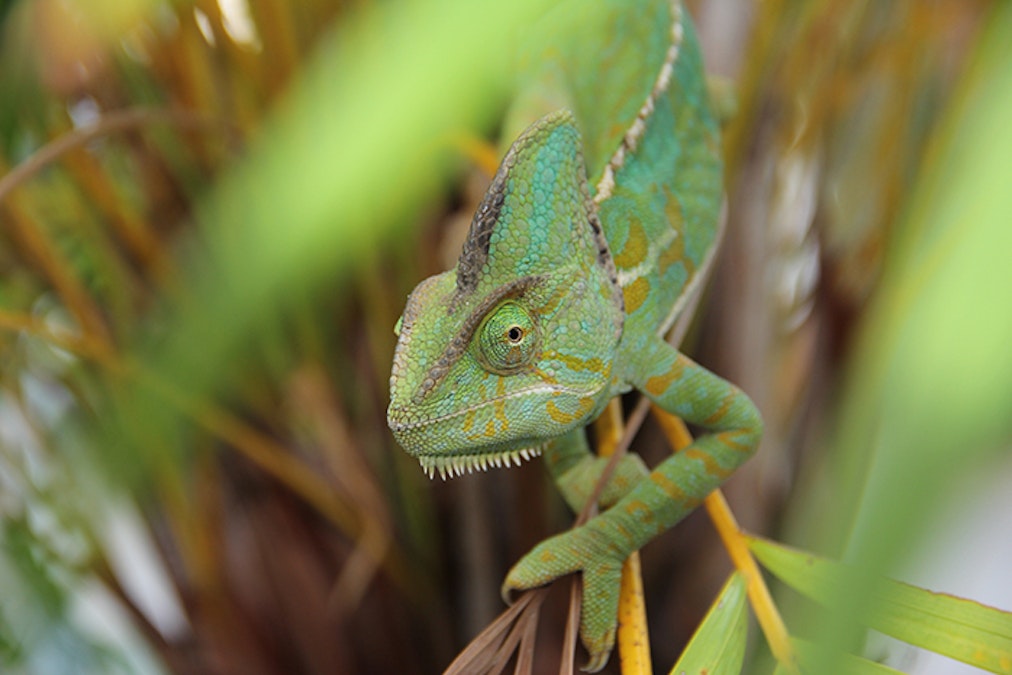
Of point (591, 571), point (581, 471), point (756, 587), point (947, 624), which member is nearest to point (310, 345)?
point (581, 471)

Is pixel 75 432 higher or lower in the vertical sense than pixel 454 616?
higher

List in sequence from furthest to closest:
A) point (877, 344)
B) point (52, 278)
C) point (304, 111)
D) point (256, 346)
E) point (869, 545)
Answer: point (256, 346), point (52, 278), point (304, 111), point (877, 344), point (869, 545)

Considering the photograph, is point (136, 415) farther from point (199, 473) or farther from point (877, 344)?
point (877, 344)

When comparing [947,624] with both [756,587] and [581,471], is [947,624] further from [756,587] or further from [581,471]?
[581,471]

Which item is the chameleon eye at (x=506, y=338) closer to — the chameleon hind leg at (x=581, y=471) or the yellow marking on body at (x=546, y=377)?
the yellow marking on body at (x=546, y=377)

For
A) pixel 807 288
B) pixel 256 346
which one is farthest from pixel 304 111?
pixel 807 288

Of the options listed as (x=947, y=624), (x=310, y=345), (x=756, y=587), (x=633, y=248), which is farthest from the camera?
A: (x=310, y=345)

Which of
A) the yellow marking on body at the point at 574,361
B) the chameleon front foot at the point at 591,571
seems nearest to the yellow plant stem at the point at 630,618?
the chameleon front foot at the point at 591,571
